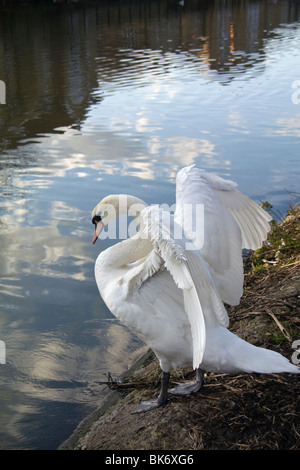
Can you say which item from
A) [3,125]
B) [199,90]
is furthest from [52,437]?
[199,90]

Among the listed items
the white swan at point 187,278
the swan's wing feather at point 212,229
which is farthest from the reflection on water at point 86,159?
the swan's wing feather at point 212,229

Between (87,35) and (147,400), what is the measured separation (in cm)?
2971

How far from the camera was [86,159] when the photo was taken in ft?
34.5

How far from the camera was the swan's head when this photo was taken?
432 cm

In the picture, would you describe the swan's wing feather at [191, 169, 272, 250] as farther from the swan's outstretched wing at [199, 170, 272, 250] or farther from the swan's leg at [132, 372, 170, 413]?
the swan's leg at [132, 372, 170, 413]

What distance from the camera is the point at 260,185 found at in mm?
9016

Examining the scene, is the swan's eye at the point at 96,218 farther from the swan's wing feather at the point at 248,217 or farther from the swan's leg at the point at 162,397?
the swan's leg at the point at 162,397

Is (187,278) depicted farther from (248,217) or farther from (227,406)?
(248,217)

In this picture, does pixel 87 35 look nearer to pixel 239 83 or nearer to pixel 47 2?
pixel 239 83

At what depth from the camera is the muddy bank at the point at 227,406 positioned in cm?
332

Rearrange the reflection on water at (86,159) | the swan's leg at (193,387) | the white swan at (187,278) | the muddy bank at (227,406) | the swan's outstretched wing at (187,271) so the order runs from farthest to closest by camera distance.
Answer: the reflection on water at (86,159) → the swan's leg at (193,387) → the muddy bank at (227,406) → the white swan at (187,278) → the swan's outstretched wing at (187,271)

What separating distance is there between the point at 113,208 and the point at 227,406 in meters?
1.75

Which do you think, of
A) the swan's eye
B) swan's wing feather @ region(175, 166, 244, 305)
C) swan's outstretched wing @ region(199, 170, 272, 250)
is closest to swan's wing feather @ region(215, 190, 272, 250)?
swan's outstretched wing @ region(199, 170, 272, 250)

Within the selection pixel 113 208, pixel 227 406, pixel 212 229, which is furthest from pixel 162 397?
pixel 113 208
